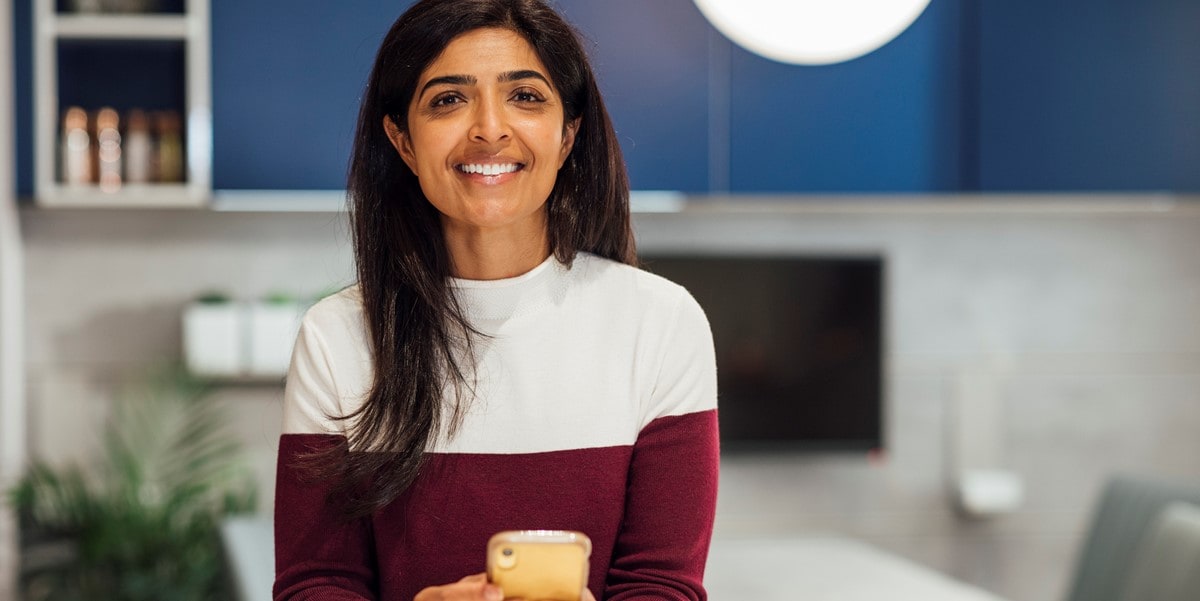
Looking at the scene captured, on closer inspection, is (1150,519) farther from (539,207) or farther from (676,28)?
(539,207)

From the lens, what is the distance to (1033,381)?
12.6 feet

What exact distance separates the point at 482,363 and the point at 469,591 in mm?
263

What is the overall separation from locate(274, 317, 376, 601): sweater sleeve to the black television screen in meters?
2.32

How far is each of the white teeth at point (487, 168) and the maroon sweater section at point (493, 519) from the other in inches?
10.5

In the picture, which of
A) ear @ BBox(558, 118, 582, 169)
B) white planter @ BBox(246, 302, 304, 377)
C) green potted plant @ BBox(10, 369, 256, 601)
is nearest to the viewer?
ear @ BBox(558, 118, 582, 169)

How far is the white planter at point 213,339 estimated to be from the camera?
11.0ft

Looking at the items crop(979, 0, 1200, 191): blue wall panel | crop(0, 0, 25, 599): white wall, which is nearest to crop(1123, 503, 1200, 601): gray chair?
crop(979, 0, 1200, 191): blue wall panel

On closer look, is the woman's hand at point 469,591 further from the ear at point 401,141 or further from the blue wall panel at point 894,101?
the blue wall panel at point 894,101

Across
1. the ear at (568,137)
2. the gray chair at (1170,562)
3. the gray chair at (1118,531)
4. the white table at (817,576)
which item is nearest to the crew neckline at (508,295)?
the ear at (568,137)

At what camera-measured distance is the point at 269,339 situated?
3367 millimetres

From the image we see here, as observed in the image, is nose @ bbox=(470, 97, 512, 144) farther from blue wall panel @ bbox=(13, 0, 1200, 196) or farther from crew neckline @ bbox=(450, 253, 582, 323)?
blue wall panel @ bbox=(13, 0, 1200, 196)

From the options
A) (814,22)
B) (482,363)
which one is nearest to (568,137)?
(482,363)

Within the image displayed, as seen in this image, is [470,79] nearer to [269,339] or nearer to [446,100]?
[446,100]

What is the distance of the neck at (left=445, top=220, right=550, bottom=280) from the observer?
4.50ft
